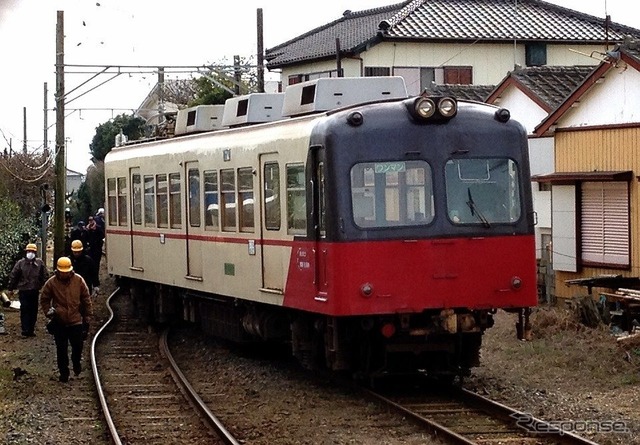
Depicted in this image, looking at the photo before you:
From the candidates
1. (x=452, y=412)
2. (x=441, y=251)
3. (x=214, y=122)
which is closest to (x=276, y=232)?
(x=441, y=251)

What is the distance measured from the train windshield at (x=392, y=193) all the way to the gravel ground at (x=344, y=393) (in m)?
1.75

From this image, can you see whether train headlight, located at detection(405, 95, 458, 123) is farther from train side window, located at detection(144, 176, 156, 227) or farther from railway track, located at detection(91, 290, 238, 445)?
train side window, located at detection(144, 176, 156, 227)

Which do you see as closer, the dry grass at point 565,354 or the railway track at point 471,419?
the railway track at point 471,419

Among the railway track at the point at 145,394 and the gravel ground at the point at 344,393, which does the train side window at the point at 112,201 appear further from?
the gravel ground at the point at 344,393

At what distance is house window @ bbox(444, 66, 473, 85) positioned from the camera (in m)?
38.2

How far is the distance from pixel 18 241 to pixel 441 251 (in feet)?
57.5

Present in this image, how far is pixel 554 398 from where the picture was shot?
38.4ft

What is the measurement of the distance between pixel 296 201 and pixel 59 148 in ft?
59.1

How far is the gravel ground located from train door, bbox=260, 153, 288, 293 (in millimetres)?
1157

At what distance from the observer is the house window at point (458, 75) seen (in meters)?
38.2

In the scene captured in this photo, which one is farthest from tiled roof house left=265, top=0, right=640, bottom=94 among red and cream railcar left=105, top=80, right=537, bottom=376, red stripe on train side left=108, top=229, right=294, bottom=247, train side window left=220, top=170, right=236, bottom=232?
red and cream railcar left=105, top=80, right=537, bottom=376

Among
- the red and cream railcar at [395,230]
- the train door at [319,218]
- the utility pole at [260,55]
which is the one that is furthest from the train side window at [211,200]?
the utility pole at [260,55]

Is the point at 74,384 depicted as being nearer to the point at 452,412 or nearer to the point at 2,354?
the point at 2,354

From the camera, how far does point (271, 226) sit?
13062mm
